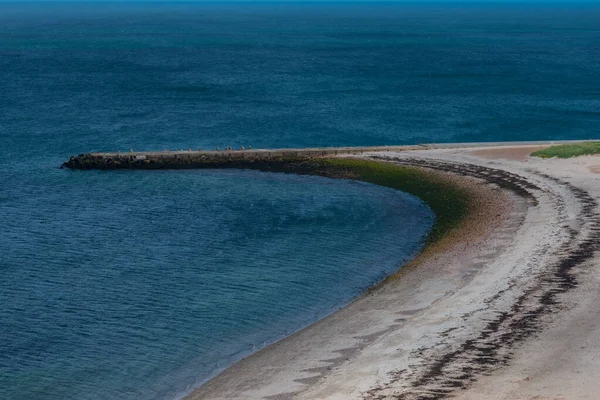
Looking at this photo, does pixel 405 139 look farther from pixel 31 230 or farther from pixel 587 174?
pixel 31 230

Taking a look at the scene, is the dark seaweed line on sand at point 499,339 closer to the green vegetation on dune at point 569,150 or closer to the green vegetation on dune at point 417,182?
the green vegetation on dune at point 417,182

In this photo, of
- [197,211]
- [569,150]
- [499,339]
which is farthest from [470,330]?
[569,150]

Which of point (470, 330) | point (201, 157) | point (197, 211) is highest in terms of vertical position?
point (470, 330)

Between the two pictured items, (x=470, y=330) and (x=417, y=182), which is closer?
(x=470, y=330)

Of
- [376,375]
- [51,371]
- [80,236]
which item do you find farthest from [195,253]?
[376,375]

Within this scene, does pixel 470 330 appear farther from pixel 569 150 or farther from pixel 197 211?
pixel 569 150

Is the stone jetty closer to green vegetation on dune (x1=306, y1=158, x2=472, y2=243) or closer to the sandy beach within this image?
green vegetation on dune (x1=306, y1=158, x2=472, y2=243)
